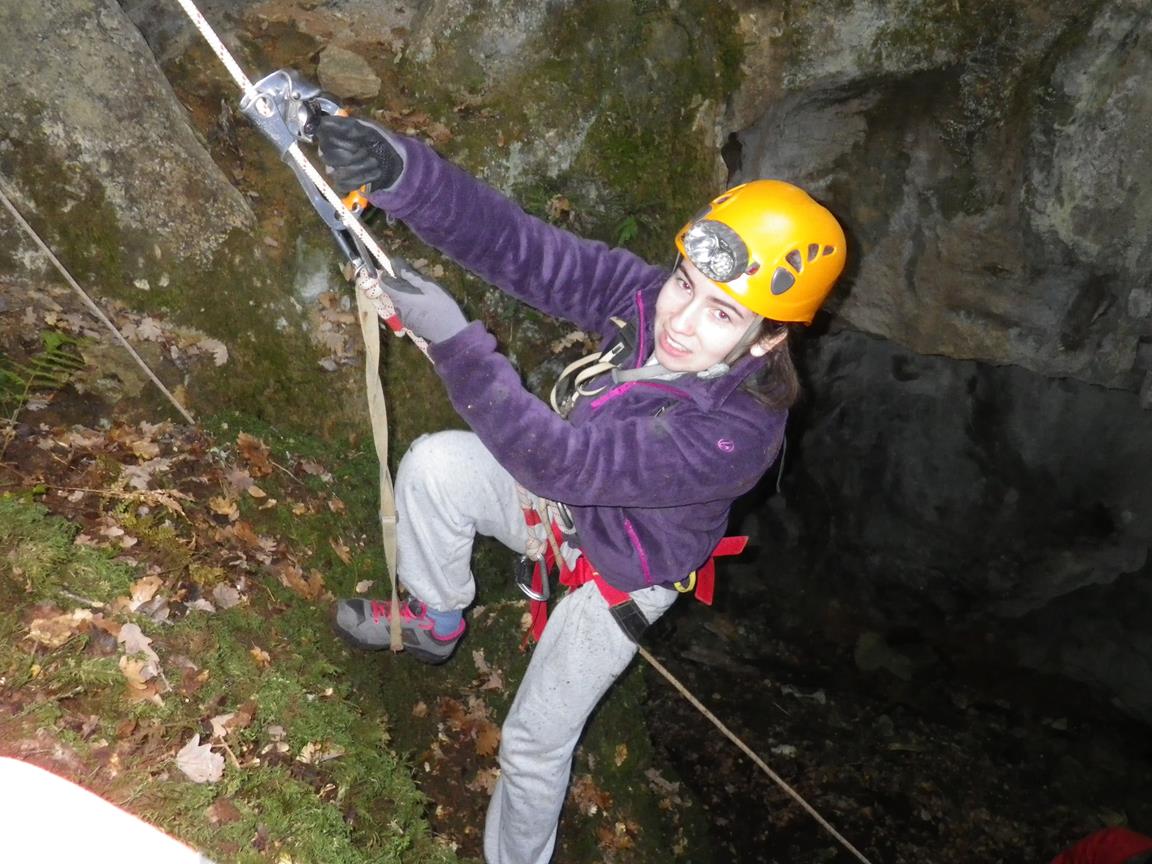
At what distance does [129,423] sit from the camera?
416 cm

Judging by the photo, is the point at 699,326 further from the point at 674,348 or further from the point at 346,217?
the point at 346,217

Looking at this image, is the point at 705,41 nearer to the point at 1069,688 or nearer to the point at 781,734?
the point at 781,734

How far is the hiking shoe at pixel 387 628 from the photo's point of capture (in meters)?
4.02

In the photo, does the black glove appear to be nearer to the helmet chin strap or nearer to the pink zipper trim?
the helmet chin strap

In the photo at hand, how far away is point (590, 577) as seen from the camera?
3.71 meters

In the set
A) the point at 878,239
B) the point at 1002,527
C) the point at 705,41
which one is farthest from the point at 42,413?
the point at 1002,527

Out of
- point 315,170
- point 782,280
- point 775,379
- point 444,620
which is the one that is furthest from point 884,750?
point 315,170

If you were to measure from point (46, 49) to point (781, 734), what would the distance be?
27.7ft

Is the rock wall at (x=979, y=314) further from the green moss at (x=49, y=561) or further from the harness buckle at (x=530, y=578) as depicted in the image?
the green moss at (x=49, y=561)

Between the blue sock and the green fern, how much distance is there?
7.20ft

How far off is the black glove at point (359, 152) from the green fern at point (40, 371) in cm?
193

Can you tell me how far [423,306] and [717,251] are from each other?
3.89ft

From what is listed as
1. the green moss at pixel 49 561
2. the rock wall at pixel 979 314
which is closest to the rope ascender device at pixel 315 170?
the green moss at pixel 49 561

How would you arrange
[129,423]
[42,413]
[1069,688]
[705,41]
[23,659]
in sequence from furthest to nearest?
[1069,688] < [705,41] < [129,423] < [42,413] < [23,659]
